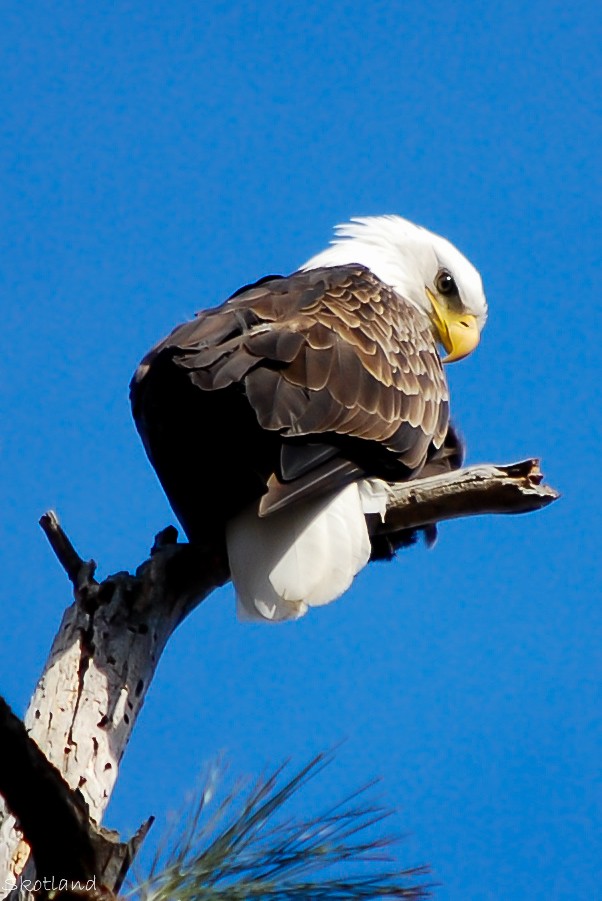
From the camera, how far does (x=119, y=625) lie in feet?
10.4

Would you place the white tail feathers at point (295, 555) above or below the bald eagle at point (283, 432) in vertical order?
below

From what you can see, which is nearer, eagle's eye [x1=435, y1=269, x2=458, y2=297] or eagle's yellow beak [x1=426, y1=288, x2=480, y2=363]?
eagle's yellow beak [x1=426, y1=288, x2=480, y2=363]

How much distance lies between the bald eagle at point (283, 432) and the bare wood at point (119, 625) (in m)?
0.12

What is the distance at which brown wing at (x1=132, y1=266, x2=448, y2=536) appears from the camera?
337 cm

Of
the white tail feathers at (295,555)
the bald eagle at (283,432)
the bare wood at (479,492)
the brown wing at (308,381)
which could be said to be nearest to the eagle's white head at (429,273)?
the brown wing at (308,381)

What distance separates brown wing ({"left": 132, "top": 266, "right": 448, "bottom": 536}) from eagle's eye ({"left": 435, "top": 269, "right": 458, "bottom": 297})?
86 cm

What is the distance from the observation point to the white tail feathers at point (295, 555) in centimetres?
345

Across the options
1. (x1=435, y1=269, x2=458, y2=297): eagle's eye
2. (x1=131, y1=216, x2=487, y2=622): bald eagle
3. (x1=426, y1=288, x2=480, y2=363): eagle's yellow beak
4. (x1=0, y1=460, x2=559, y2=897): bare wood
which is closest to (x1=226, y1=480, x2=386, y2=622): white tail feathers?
(x1=131, y1=216, x2=487, y2=622): bald eagle

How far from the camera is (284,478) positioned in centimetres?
336

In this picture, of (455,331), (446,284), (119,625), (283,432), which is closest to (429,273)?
(446,284)

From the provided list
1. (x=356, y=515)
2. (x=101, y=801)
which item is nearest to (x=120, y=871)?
(x=101, y=801)

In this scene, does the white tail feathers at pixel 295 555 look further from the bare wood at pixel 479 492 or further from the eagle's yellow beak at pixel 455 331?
the eagle's yellow beak at pixel 455 331

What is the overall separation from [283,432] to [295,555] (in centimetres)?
33

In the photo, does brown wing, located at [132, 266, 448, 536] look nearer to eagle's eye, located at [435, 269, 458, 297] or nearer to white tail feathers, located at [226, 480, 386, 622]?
white tail feathers, located at [226, 480, 386, 622]
